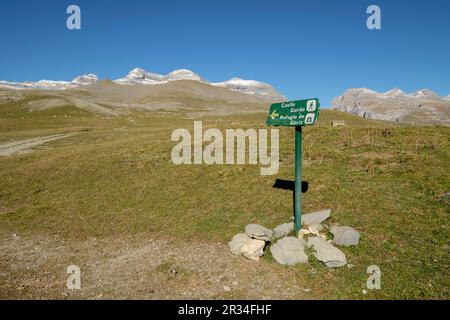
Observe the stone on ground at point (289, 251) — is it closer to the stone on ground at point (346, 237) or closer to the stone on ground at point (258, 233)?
the stone on ground at point (258, 233)

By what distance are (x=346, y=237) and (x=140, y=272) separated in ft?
24.5

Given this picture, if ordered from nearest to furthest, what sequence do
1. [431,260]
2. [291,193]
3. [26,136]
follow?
1. [431,260]
2. [291,193]
3. [26,136]

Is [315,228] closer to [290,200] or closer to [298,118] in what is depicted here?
[290,200]

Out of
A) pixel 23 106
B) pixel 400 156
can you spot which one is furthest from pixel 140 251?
pixel 23 106

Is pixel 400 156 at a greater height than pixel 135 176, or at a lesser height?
greater

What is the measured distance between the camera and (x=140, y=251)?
45.3ft

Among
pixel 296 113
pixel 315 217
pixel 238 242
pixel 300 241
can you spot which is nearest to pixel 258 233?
pixel 238 242

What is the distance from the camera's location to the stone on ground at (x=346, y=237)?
1224 centimetres

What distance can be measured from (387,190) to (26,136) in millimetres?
60662

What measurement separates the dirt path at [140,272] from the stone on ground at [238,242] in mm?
251

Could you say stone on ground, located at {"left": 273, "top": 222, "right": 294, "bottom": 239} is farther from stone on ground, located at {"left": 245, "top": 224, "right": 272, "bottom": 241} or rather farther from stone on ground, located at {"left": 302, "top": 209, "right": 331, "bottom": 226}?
stone on ground, located at {"left": 302, "top": 209, "right": 331, "bottom": 226}

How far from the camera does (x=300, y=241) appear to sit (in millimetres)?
12469

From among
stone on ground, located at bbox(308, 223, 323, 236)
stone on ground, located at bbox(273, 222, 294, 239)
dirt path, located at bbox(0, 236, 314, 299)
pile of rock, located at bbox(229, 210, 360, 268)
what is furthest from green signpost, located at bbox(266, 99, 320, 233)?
dirt path, located at bbox(0, 236, 314, 299)
